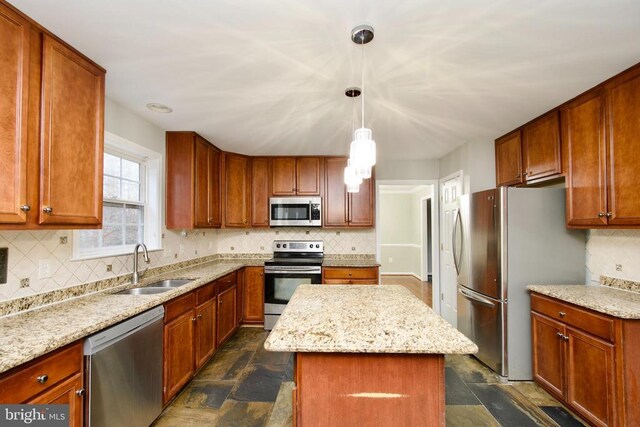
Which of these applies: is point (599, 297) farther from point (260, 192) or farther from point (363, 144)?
point (260, 192)

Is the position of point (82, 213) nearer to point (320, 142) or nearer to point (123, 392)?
point (123, 392)

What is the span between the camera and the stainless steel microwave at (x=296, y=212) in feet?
13.4

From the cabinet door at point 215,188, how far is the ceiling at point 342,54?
854mm

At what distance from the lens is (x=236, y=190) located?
13.4 feet

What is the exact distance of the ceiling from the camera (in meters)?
1.38

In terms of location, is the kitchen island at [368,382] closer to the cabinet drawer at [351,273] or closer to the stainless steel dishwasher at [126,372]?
the stainless steel dishwasher at [126,372]

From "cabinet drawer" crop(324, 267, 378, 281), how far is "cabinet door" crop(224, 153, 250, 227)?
1343 millimetres

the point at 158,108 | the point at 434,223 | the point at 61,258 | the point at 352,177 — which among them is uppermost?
the point at 158,108

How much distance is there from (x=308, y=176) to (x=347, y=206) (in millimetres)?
686

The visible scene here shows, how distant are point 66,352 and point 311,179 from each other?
3169mm

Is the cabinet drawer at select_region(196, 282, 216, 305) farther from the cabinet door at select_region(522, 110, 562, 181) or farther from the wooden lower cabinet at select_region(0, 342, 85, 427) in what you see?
the cabinet door at select_region(522, 110, 562, 181)

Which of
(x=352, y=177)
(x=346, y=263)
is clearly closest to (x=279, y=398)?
(x=352, y=177)

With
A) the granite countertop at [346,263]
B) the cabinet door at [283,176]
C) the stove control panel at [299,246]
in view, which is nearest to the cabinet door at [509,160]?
the granite countertop at [346,263]

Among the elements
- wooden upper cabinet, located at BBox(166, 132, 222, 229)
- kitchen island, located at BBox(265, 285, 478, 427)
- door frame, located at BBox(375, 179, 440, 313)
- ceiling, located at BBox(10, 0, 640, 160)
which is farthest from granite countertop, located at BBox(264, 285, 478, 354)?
door frame, located at BBox(375, 179, 440, 313)
